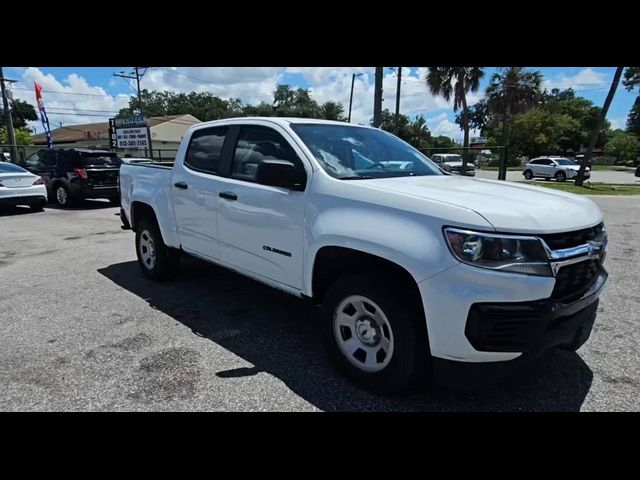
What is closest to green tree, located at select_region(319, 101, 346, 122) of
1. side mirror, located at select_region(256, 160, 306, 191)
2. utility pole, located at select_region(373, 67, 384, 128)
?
utility pole, located at select_region(373, 67, 384, 128)

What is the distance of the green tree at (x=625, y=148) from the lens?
57.5 m

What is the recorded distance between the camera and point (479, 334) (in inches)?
89.6

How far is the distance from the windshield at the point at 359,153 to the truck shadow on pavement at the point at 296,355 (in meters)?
1.52

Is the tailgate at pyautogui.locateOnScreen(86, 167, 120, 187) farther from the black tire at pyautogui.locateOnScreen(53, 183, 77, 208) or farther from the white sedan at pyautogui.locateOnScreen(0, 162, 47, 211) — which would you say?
the white sedan at pyautogui.locateOnScreen(0, 162, 47, 211)

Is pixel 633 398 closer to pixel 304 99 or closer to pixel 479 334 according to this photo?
pixel 479 334

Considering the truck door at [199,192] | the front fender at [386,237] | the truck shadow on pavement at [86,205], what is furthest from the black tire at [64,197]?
the front fender at [386,237]

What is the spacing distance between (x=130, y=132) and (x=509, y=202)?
2184 cm

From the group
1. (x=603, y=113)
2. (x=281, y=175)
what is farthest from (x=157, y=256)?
(x=603, y=113)

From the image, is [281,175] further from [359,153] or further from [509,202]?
[509,202]

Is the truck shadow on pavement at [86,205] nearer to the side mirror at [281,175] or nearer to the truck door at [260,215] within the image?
the truck door at [260,215]

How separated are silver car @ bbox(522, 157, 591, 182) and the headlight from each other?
30.2 metres

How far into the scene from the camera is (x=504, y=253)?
226cm

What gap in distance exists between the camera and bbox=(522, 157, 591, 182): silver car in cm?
2853
